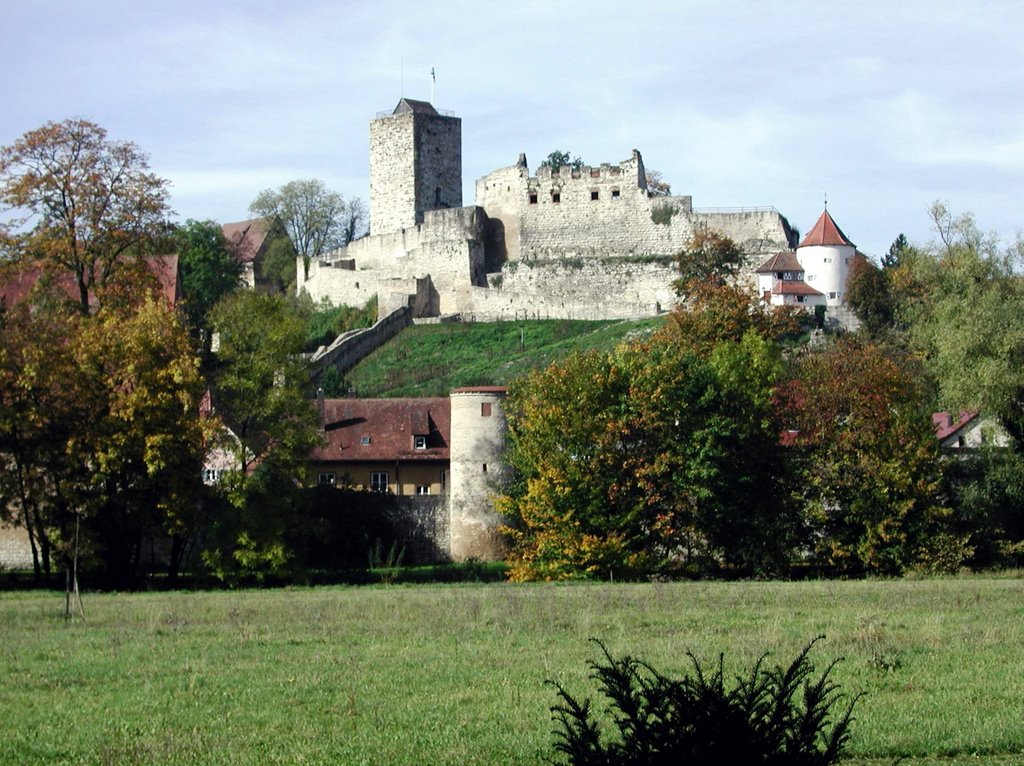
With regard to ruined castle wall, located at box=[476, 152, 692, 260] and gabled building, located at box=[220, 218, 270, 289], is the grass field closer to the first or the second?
ruined castle wall, located at box=[476, 152, 692, 260]

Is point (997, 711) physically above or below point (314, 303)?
below

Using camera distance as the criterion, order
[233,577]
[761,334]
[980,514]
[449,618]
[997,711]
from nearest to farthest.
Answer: [997,711]
[449,618]
[233,577]
[980,514]
[761,334]

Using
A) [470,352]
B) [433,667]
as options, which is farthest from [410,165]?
[433,667]

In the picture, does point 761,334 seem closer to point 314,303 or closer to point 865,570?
point 865,570

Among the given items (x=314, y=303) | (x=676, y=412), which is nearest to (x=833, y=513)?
(x=676, y=412)

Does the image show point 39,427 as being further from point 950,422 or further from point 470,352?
point 470,352

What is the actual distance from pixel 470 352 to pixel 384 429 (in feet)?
66.0

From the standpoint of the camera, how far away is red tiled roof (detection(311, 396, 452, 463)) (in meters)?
48.4

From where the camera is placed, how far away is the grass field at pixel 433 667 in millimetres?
13828

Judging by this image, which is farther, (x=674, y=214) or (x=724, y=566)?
(x=674, y=214)

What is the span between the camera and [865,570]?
123 feet

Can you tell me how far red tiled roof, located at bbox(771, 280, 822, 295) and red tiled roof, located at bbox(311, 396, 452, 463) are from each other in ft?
72.2

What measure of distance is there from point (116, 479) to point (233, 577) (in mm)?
3575

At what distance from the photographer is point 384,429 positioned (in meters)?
49.0
